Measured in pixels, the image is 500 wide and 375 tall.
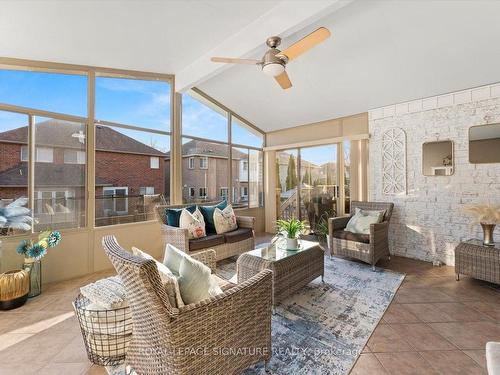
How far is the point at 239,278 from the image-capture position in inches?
99.7

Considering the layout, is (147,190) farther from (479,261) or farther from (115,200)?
(479,261)

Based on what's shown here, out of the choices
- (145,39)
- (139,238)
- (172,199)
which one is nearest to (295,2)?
(145,39)

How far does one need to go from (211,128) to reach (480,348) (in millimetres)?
4720

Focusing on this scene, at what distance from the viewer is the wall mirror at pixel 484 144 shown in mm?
3309

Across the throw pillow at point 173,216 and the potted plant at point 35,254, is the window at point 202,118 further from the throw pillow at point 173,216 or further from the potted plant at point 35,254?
the potted plant at point 35,254

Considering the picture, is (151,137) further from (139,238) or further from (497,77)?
(497,77)

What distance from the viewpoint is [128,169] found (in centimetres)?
387

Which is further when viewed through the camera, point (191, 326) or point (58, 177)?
point (58, 177)

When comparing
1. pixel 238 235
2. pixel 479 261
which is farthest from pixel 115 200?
pixel 479 261

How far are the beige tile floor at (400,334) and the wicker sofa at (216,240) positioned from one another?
1232 mm

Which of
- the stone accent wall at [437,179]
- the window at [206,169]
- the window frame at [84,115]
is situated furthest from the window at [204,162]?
the stone accent wall at [437,179]

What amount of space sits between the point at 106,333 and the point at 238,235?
2.29m

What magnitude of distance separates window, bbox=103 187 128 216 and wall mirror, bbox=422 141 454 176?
476 centimetres

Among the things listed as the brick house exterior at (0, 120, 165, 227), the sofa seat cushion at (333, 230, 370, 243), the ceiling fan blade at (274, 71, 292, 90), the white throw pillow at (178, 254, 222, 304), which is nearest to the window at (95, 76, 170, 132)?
the brick house exterior at (0, 120, 165, 227)
